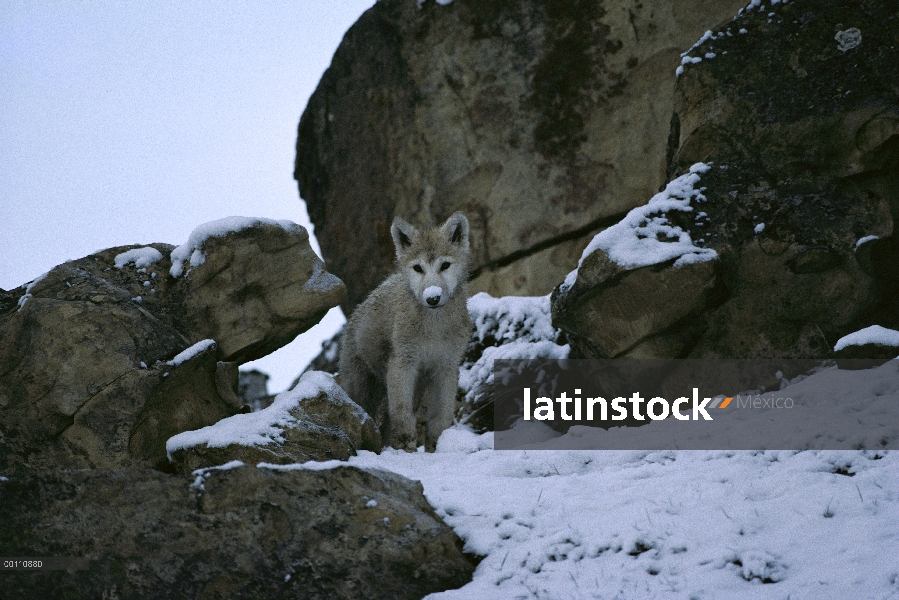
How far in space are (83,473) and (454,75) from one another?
9329mm

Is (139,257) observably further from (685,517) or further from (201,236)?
(685,517)

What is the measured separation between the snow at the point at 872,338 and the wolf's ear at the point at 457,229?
3969 mm

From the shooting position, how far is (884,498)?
474 cm

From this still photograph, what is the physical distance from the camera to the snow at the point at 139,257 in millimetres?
7750

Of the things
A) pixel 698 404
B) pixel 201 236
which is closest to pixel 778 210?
pixel 698 404

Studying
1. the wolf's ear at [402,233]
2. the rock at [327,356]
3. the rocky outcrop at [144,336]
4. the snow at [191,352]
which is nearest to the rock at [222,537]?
the rocky outcrop at [144,336]

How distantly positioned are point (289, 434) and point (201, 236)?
2.33 meters

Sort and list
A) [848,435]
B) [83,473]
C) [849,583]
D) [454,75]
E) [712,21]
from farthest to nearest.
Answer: [454,75] → [712,21] → [848,435] → [83,473] → [849,583]

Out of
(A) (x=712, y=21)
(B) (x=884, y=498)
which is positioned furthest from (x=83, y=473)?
(A) (x=712, y=21)

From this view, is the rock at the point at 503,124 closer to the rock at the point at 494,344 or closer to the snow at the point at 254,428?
the rock at the point at 494,344

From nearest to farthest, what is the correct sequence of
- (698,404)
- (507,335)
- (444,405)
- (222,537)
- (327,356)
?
(222,537) → (698,404) → (444,405) → (507,335) → (327,356)

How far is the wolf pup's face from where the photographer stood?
827 cm

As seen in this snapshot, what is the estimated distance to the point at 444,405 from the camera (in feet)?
28.7

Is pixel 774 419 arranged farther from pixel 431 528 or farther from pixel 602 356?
pixel 431 528
